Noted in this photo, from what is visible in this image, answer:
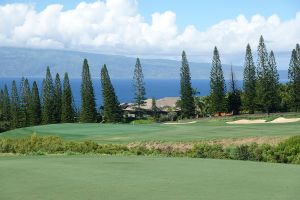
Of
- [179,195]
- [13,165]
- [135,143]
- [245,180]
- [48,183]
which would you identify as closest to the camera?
[179,195]

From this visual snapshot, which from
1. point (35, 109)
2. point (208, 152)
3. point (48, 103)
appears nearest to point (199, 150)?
point (208, 152)

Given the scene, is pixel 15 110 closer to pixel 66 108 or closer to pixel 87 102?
pixel 66 108

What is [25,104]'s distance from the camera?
3875 inches

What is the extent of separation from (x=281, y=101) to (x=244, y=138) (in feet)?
177

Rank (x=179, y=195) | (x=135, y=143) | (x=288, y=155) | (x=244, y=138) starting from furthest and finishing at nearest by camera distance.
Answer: (x=135, y=143) → (x=244, y=138) → (x=288, y=155) → (x=179, y=195)

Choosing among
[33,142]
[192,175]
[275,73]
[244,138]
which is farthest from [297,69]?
[192,175]

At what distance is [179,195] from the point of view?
43.2 ft

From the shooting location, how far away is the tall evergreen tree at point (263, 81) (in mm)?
81500

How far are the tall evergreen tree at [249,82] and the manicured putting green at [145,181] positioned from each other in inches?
2570

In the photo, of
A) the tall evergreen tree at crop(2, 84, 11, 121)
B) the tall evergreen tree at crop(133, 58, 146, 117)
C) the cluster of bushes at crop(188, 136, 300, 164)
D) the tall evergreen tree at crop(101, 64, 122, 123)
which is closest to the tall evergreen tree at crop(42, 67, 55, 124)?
the tall evergreen tree at crop(101, 64, 122, 123)

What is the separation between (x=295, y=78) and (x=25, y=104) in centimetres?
4819

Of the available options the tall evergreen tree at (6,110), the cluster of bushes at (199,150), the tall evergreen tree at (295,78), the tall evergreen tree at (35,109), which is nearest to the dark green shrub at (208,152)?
the cluster of bushes at (199,150)

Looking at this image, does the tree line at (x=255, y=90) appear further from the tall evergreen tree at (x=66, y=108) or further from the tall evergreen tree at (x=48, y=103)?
the tall evergreen tree at (x=48, y=103)

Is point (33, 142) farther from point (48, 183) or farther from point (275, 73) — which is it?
point (275, 73)
